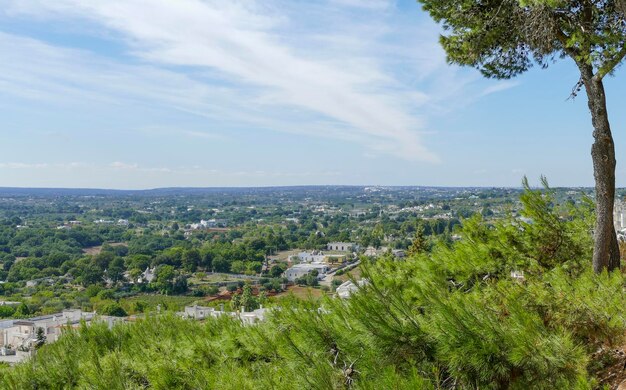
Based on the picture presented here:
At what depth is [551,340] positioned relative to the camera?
2.20 m

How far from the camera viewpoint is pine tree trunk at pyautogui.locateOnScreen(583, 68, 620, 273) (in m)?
3.85

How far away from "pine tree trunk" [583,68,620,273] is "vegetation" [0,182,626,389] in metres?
0.21

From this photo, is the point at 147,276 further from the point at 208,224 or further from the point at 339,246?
the point at 208,224

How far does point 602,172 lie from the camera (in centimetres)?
388

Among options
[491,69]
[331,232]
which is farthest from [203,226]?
[491,69]

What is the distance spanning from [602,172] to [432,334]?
2.53m

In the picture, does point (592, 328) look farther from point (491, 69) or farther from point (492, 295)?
point (491, 69)

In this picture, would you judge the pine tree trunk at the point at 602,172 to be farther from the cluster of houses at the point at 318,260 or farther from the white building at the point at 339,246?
the white building at the point at 339,246

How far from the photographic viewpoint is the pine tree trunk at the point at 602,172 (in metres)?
3.85

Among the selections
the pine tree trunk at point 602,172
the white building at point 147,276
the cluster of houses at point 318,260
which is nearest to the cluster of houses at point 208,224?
the cluster of houses at point 318,260

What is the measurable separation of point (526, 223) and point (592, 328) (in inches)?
66.4

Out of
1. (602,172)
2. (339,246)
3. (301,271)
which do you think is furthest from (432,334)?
(339,246)

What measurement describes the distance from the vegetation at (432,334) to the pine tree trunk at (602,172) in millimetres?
206

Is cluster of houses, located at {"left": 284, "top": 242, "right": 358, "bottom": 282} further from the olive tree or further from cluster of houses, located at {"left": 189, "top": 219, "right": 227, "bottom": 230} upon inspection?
the olive tree
